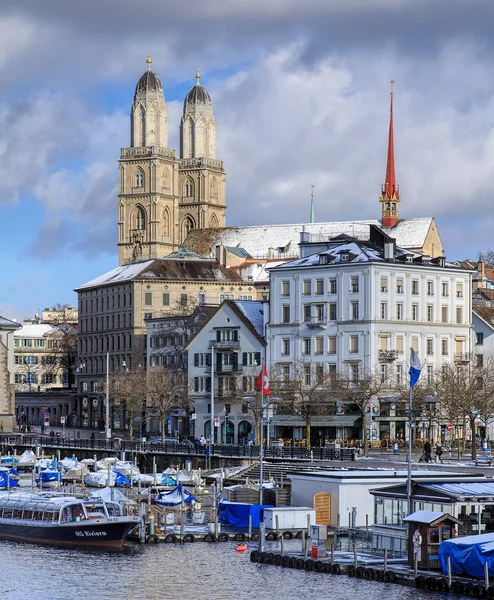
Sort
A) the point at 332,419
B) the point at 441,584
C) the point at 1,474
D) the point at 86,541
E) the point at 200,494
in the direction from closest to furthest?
the point at 441,584, the point at 86,541, the point at 200,494, the point at 1,474, the point at 332,419

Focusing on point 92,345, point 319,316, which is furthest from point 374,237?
point 92,345

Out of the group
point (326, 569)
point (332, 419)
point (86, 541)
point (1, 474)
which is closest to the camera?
point (326, 569)

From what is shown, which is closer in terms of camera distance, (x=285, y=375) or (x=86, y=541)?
(x=86, y=541)

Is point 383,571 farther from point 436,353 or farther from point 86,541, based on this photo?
point 436,353

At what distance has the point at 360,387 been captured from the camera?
4697 inches

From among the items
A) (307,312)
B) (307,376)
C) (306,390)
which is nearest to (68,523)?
(306,390)

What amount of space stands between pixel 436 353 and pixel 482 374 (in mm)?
5303

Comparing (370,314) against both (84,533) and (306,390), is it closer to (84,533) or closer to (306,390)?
(306,390)

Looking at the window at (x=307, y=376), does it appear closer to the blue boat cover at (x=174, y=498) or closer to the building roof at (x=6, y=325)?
Answer: the blue boat cover at (x=174, y=498)

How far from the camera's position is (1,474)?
10212 centimetres

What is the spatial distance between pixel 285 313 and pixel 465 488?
65020 mm

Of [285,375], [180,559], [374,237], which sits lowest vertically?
[180,559]

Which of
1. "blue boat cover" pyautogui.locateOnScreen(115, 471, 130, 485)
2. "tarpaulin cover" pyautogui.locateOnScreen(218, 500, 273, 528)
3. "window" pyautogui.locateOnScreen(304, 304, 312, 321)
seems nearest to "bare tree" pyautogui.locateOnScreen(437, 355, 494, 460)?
"window" pyautogui.locateOnScreen(304, 304, 312, 321)

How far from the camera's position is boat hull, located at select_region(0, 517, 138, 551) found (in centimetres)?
7400
